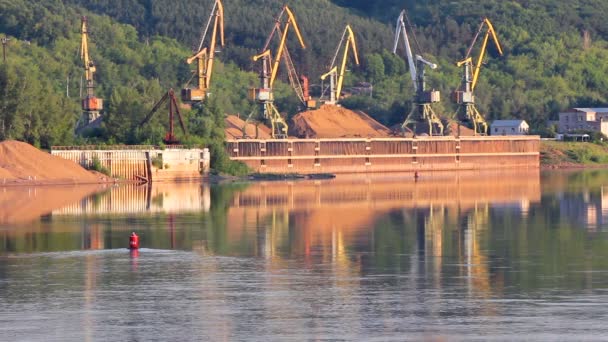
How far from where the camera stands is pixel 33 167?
10050 centimetres

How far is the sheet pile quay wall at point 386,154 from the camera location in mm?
131250

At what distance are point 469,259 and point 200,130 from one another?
79667mm

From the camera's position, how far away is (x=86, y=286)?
39.1 meters

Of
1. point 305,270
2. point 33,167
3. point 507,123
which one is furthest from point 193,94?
point 305,270

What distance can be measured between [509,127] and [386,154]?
32241 millimetres

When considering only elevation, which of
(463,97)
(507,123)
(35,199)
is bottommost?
(35,199)

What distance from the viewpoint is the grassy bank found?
505 ft

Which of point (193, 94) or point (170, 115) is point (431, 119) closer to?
point (193, 94)

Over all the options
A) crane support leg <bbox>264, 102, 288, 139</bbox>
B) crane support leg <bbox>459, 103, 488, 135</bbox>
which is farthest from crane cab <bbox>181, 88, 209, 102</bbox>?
crane support leg <bbox>459, 103, 488, 135</bbox>

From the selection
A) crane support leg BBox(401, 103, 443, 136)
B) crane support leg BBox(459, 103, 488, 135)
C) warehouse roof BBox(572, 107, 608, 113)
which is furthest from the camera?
warehouse roof BBox(572, 107, 608, 113)

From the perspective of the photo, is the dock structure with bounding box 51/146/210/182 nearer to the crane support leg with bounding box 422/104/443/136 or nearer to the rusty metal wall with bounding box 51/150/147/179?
the rusty metal wall with bounding box 51/150/147/179

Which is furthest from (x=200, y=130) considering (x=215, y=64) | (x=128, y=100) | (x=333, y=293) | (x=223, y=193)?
(x=333, y=293)

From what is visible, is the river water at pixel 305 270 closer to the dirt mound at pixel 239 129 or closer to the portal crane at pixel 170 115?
the portal crane at pixel 170 115

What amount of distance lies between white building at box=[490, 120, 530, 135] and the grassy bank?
526cm
